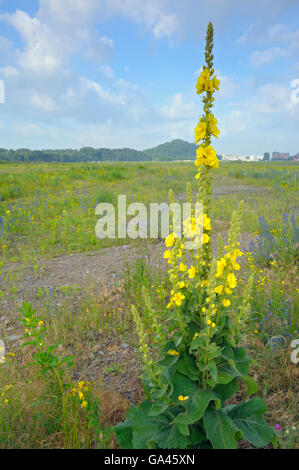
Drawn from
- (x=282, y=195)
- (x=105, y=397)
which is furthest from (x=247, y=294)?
(x=282, y=195)

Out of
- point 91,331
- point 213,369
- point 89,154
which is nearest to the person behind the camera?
point 213,369

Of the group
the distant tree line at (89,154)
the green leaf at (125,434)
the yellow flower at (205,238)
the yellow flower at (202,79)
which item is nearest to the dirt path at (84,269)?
the green leaf at (125,434)

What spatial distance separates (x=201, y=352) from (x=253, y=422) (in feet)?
2.00

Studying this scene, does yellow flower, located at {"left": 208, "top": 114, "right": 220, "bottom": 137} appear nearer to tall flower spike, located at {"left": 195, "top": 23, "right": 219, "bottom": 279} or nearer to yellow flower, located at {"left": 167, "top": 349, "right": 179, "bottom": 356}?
tall flower spike, located at {"left": 195, "top": 23, "right": 219, "bottom": 279}

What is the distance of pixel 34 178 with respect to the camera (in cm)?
1556

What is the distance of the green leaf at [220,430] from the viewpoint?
4.71 ft

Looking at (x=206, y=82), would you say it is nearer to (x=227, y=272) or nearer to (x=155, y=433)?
(x=227, y=272)

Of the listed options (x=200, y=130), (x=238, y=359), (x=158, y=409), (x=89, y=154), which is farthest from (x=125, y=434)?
(x=89, y=154)

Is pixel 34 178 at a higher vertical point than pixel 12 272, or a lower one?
higher

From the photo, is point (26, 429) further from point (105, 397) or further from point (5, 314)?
point (5, 314)

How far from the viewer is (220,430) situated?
148cm

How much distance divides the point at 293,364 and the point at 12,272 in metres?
4.54

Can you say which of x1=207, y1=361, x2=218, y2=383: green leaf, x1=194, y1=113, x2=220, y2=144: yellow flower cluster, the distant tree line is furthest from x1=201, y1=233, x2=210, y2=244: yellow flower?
the distant tree line

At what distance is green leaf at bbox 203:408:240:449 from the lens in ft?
4.71
